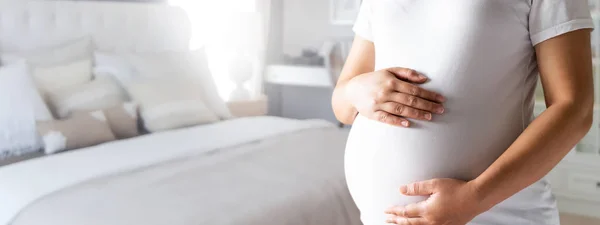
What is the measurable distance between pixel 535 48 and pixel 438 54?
15 centimetres

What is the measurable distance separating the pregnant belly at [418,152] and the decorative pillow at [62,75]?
1672 mm

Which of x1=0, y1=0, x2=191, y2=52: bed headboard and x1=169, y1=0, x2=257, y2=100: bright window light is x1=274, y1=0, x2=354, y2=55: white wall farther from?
x1=0, y1=0, x2=191, y2=52: bed headboard

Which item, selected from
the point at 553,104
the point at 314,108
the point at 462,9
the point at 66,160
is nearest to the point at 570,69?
the point at 553,104

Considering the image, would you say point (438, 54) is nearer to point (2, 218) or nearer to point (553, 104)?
point (553, 104)

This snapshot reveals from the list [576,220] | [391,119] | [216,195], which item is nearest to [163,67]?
[216,195]

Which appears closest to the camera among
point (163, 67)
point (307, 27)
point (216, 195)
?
point (216, 195)

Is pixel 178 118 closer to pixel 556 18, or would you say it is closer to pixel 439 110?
pixel 439 110

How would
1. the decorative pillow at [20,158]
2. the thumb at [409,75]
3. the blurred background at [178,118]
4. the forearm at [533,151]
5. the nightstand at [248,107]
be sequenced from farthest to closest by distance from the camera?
the nightstand at [248,107], the decorative pillow at [20,158], the blurred background at [178,118], the thumb at [409,75], the forearm at [533,151]

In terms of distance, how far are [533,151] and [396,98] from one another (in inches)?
9.1

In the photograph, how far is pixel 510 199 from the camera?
911 millimetres

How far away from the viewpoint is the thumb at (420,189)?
851 millimetres

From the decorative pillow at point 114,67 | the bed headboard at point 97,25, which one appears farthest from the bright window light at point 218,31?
the decorative pillow at point 114,67

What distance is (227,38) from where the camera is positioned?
3.54 metres

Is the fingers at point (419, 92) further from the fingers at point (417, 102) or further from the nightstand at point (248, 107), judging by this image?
the nightstand at point (248, 107)
